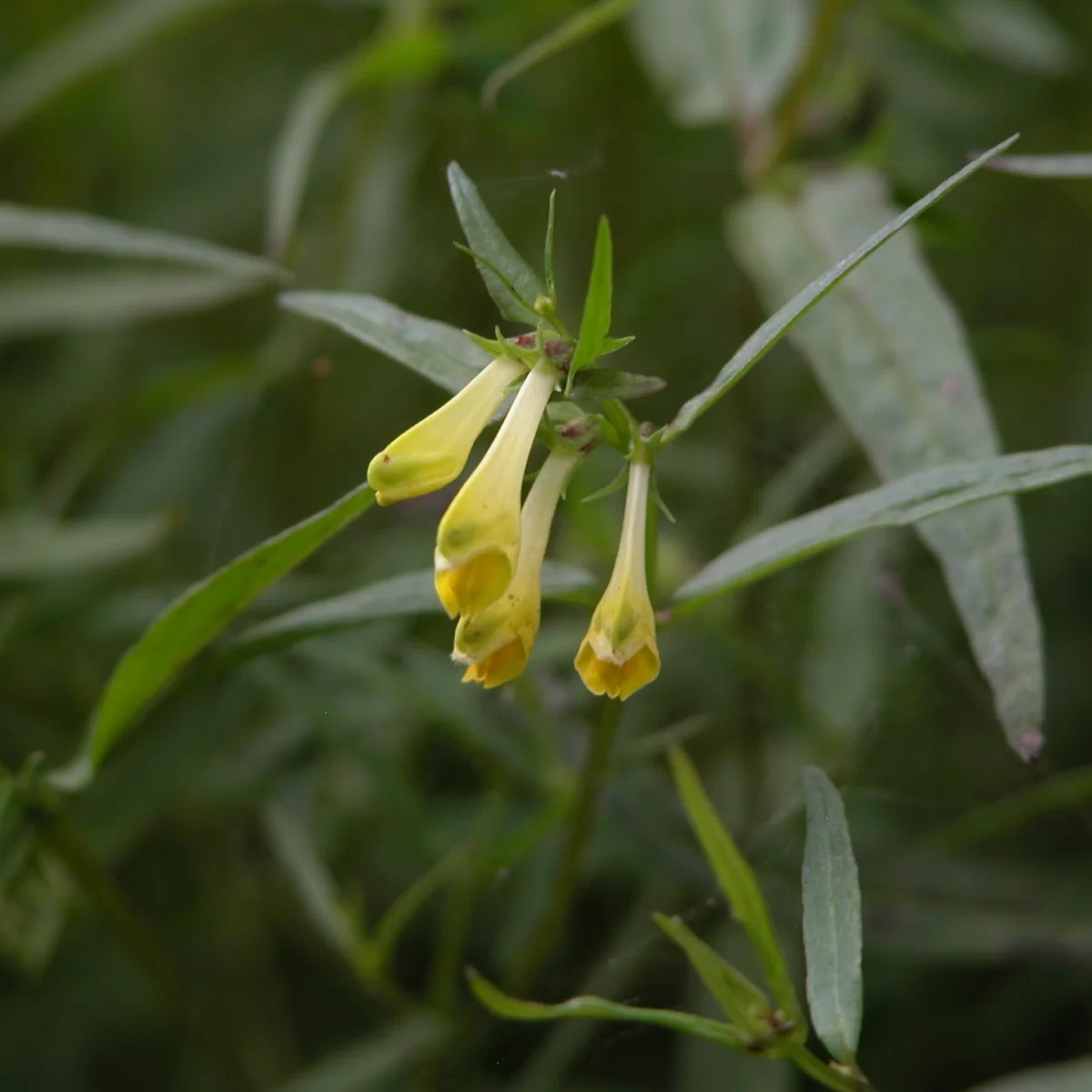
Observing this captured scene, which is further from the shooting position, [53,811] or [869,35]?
[869,35]

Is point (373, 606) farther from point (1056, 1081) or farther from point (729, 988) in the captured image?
point (1056, 1081)

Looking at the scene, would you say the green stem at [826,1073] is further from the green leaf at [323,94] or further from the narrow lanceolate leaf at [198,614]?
the green leaf at [323,94]

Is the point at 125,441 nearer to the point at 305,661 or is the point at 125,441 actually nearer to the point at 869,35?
the point at 305,661

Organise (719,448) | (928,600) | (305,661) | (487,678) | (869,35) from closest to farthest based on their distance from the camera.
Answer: (487,678) < (305,661) < (928,600) < (719,448) < (869,35)

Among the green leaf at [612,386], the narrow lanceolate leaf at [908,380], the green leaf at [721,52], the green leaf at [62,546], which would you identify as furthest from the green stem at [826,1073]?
the green leaf at [721,52]

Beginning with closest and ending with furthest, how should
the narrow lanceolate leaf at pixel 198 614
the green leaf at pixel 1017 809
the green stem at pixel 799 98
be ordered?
the narrow lanceolate leaf at pixel 198 614 → the green leaf at pixel 1017 809 → the green stem at pixel 799 98

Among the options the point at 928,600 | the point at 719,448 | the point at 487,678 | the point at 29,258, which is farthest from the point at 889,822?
the point at 29,258
